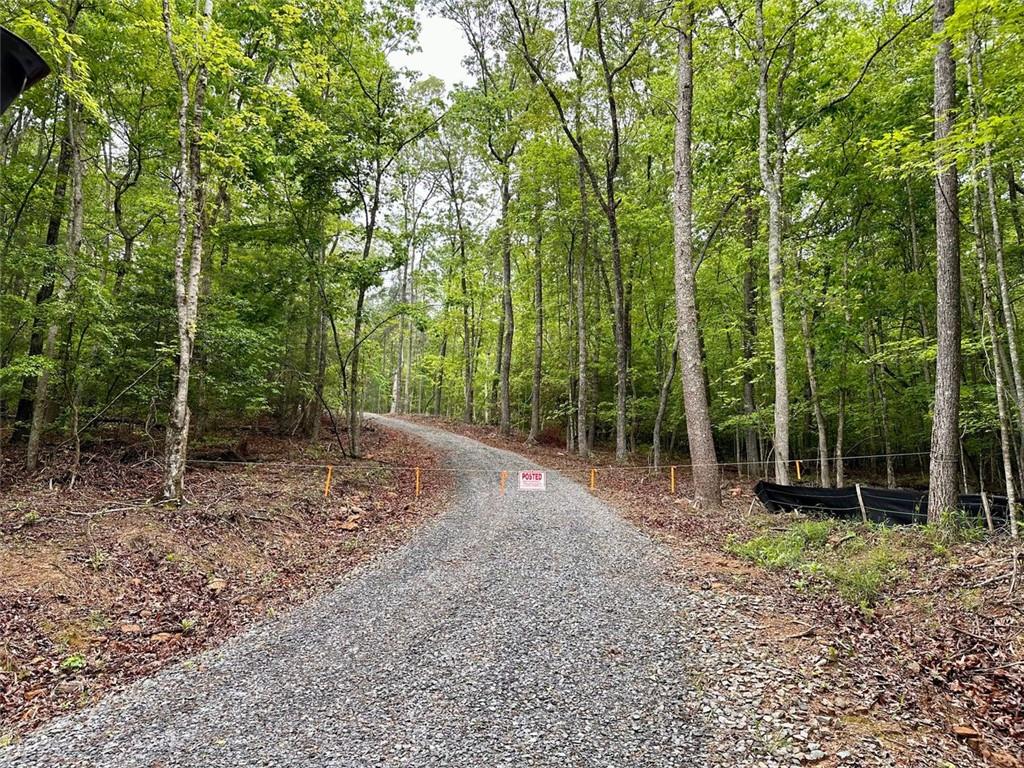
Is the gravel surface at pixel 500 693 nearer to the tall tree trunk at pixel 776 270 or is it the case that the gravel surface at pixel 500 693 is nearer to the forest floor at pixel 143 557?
the forest floor at pixel 143 557

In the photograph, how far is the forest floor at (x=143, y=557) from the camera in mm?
3832

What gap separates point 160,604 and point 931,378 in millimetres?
17280

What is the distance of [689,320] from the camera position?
29.4 ft

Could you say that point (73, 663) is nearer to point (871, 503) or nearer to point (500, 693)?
point (500, 693)

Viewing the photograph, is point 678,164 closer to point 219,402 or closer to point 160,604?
point 160,604

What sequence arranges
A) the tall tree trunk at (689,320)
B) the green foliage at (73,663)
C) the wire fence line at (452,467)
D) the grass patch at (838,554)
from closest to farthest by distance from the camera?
the green foliage at (73,663)
the grass patch at (838,554)
the tall tree trunk at (689,320)
the wire fence line at (452,467)

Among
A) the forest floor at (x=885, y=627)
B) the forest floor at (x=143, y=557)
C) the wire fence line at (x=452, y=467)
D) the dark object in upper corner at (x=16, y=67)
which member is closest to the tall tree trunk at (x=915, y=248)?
the wire fence line at (x=452, y=467)

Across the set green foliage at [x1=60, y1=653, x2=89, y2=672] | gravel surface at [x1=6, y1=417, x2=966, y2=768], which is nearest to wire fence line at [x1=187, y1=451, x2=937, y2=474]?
gravel surface at [x1=6, y1=417, x2=966, y2=768]

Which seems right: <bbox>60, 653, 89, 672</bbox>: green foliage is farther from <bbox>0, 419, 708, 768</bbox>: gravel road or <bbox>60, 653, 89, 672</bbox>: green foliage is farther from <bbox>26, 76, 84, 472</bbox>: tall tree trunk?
<bbox>26, 76, 84, 472</bbox>: tall tree trunk

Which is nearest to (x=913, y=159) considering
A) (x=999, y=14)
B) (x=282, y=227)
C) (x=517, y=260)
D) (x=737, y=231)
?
(x=999, y=14)

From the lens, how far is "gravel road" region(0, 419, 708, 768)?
286 cm

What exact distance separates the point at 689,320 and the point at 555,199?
10.4 m

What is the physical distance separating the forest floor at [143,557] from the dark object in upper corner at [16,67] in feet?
12.5

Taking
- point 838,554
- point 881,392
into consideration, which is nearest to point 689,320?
point 838,554
